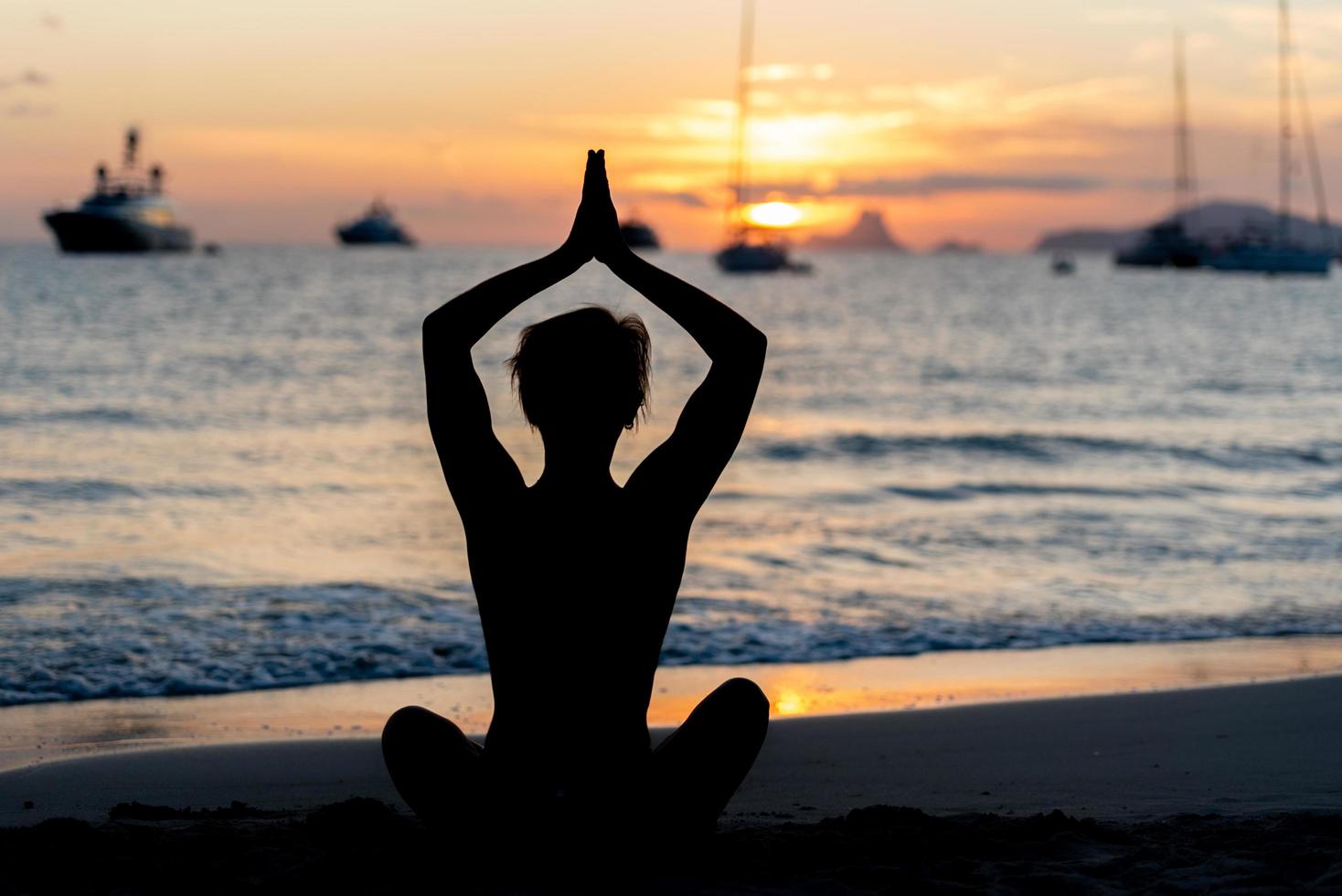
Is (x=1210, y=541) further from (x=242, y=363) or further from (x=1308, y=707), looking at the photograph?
(x=242, y=363)

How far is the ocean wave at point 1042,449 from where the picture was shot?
53.5ft

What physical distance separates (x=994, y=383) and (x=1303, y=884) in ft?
79.1

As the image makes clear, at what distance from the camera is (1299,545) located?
422 inches

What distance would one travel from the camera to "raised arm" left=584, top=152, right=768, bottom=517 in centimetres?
286

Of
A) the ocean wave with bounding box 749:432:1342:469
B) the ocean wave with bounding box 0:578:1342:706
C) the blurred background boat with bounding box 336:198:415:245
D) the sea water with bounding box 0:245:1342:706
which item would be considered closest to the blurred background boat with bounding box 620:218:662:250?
the blurred background boat with bounding box 336:198:415:245

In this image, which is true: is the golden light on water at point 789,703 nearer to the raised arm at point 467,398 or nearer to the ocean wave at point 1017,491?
the raised arm at point 467,398

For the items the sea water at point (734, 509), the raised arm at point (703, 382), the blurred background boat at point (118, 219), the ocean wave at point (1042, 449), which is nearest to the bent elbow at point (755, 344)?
the raised arm at point (703, 382)

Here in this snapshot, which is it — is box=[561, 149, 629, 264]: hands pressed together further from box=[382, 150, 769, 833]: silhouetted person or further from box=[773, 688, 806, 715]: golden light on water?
box=[773, 688, 806, 715]: golden light on water

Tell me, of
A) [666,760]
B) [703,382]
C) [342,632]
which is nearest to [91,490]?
[342,632]

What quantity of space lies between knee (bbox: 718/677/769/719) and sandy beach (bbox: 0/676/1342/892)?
0.45 m

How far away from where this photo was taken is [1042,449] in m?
17.3

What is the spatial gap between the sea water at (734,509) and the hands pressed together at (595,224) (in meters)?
0.73

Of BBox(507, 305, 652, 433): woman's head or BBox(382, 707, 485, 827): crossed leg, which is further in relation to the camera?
BBox(382, 707, 485, 827): crossed leg

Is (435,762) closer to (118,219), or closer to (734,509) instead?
(734,509)
